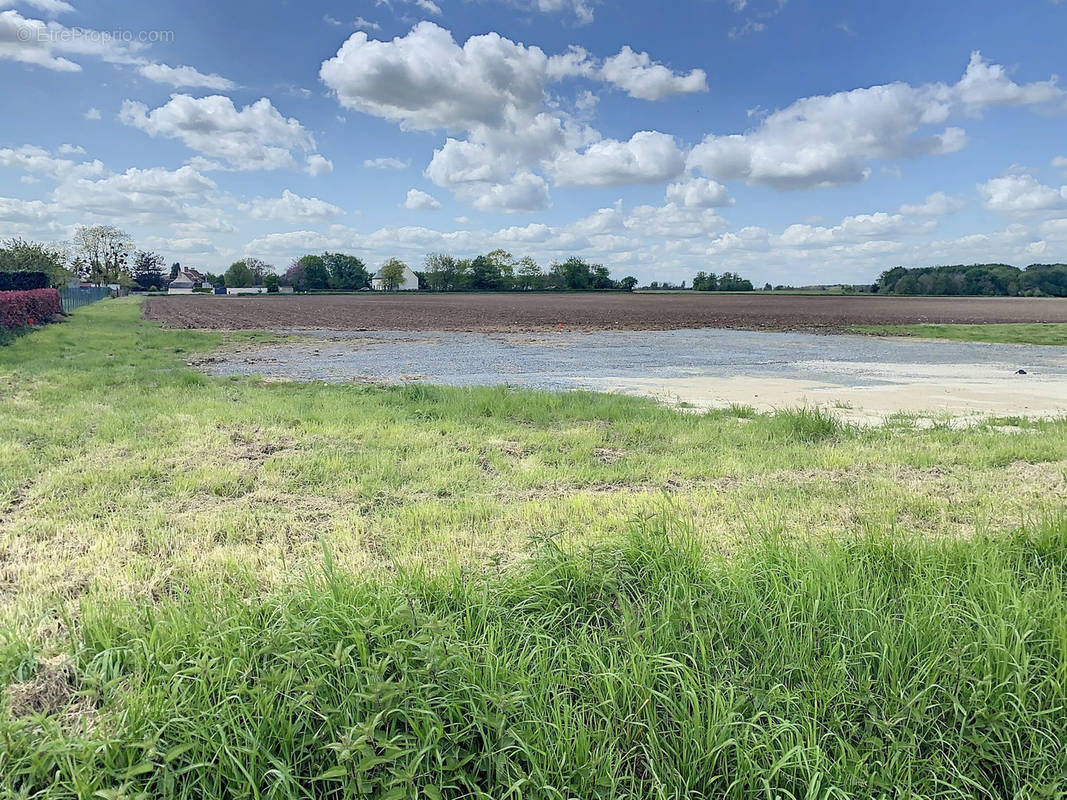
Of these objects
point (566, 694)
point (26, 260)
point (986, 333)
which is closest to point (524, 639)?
point (566, 694)

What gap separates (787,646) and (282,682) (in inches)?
78.8

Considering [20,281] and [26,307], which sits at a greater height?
[20,281]

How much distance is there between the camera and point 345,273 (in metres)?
145

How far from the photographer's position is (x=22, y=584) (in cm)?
353

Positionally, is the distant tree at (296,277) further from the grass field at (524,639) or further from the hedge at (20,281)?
the grass field at (524,639)

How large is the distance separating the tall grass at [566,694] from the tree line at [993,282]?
126 metres

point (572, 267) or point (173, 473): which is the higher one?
point (572, 267)

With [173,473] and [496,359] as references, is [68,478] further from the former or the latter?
[496,359]

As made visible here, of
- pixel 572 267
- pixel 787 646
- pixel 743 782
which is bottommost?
pixel 743 782

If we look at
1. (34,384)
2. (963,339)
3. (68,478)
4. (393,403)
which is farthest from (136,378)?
(963,339)

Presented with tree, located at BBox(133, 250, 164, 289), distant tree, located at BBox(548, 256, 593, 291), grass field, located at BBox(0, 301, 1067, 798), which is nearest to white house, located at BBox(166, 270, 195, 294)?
tree, located at BBox(133, 250, 164, 289)

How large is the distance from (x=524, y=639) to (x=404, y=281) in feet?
525

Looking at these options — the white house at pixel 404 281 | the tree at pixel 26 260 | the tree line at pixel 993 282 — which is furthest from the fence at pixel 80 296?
the tree line at pixel 993 282

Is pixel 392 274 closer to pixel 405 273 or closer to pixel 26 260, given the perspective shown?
pixel 405 273
